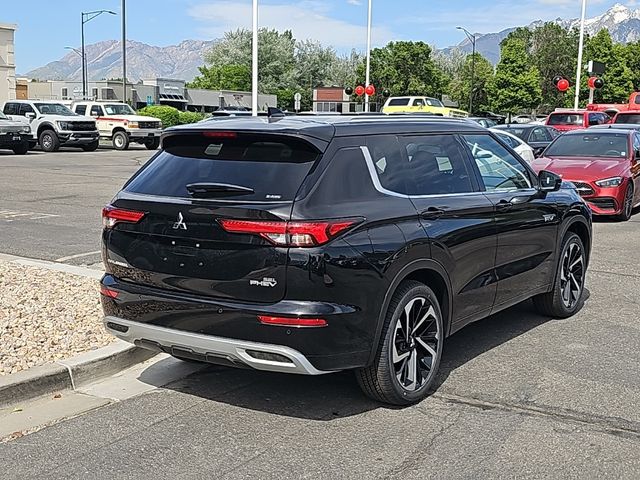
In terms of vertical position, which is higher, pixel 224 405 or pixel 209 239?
pixel 209 239

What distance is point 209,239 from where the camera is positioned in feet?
15.4

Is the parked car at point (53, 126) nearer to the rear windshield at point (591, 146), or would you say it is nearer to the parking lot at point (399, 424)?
the rear windshield at point (591, 146)

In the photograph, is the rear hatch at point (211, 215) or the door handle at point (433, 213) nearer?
the rear hatch at point (211, 215)

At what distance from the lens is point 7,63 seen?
48625mm

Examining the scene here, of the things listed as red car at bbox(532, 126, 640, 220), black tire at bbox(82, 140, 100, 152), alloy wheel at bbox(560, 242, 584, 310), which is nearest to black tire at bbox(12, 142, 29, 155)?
black tire at bbox(82, 140, 100, 152)

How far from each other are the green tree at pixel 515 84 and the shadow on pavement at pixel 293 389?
222 feet

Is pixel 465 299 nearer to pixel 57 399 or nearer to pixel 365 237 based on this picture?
pixel 365 237

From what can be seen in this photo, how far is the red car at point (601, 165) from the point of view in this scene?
46.1 ft

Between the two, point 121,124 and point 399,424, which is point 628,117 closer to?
point 121,124

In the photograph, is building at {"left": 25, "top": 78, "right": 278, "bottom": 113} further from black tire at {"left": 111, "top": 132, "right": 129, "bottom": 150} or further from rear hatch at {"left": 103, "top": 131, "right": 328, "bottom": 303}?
rear hatch at {"left": 103, "top": 131, "right": 328, "bottom": 303}

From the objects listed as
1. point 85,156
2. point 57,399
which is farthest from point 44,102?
point 57,399

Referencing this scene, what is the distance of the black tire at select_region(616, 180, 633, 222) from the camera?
14.2 meters

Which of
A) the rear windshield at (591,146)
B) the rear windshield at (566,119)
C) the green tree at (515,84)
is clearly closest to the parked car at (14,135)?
the rear windshield at (566,119)

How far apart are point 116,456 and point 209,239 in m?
1.30
